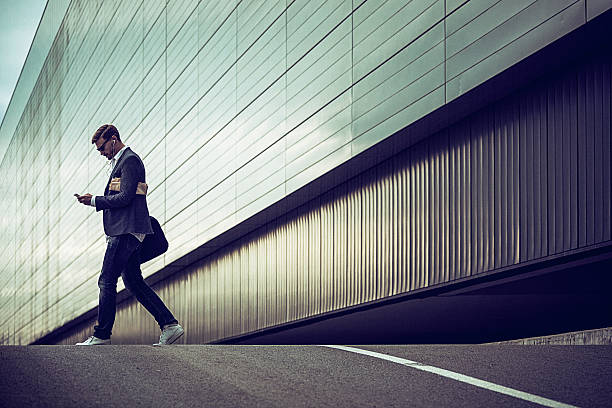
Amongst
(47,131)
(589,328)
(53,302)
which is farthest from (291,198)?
(47,131)

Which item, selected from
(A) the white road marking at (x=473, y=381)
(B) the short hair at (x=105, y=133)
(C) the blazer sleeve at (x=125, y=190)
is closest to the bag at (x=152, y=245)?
(C) the blazer sleeve at (x=125, y=190)

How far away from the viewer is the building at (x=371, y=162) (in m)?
9.60

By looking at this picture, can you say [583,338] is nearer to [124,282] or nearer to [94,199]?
[124,282]

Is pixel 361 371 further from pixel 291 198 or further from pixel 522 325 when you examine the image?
pixel 291 198

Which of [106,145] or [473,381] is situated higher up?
[106,145]

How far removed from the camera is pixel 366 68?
1292cm

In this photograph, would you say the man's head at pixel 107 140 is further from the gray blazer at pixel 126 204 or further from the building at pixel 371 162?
the building at pixel 371 162

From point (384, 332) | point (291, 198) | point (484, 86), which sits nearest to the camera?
point (484, 86)

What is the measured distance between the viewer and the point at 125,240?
27.0 ft

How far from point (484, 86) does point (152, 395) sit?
265 inches

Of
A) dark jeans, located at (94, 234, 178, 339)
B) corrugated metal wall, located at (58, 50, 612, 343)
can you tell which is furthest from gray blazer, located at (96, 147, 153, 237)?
corrugated metal wall, located at (58, 50, 612, 343)

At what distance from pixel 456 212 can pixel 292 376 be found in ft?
21.4

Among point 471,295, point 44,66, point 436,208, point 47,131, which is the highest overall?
point 44,66

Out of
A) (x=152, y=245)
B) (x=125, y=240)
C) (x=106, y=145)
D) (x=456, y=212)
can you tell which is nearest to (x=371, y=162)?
(x=456, y=212)
